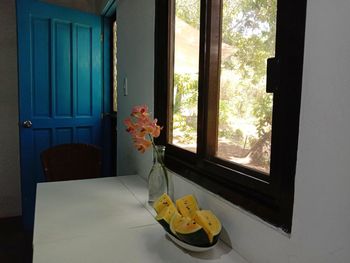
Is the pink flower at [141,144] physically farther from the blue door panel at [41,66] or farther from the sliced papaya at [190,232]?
the blue door panel at [41,66]

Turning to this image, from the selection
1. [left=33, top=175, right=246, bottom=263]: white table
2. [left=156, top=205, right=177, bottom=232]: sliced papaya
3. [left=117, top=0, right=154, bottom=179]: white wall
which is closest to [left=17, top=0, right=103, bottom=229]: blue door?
[left=117, top=0, right=154, bottom=179]: white wall

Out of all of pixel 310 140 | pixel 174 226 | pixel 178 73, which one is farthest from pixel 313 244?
pixel 178 73

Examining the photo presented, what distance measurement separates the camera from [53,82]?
105 inches

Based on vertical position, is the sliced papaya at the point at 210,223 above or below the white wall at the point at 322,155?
below

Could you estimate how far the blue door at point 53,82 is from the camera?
2525 mm

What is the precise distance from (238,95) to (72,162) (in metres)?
1.44

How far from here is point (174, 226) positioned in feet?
3.00

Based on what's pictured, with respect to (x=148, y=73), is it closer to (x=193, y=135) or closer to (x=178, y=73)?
(x=178, y=73)

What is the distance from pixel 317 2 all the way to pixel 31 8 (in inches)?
99.2

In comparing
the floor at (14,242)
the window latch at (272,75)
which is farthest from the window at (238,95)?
the floor at (14,242)

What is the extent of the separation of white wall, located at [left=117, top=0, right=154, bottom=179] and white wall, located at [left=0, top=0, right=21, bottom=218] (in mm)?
1159

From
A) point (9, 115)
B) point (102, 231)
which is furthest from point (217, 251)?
point (9, 115)

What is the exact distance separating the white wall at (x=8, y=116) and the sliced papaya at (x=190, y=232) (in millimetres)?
2452

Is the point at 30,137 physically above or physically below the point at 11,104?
below
